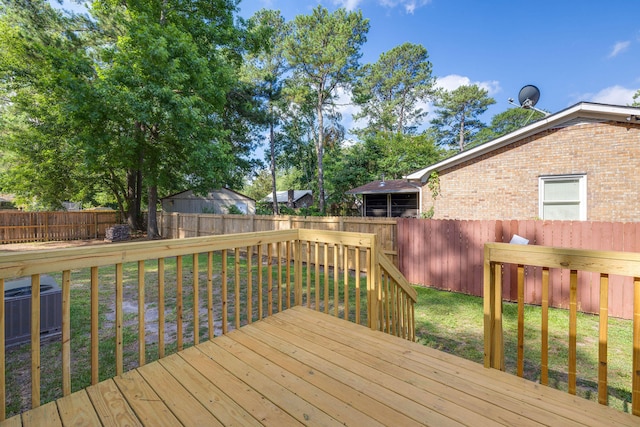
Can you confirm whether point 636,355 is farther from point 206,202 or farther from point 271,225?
point 206,202

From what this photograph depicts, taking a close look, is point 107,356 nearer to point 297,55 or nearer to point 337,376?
point 337,376

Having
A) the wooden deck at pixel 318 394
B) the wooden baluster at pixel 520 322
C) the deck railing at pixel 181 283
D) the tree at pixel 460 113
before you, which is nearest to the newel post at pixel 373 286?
the deck railing at pixel 181 283

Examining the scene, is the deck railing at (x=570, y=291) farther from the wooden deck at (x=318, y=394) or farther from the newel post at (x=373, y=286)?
the newel post at (x=373, y=286)

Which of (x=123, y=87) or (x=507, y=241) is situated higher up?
(x=123, y=87)

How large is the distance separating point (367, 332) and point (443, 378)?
80 cm

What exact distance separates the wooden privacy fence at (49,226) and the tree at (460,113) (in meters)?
27.4

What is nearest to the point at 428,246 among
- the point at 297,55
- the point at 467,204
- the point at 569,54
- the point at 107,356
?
the point at 467,204

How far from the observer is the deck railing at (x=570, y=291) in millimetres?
1498

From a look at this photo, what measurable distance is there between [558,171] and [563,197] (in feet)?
2.06

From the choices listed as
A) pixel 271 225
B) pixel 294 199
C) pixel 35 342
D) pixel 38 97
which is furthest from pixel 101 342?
pixel 294 199

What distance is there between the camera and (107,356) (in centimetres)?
308

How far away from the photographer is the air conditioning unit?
3.32 metres

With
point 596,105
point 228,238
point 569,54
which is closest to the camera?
point 228,238

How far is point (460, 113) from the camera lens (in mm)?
28578
